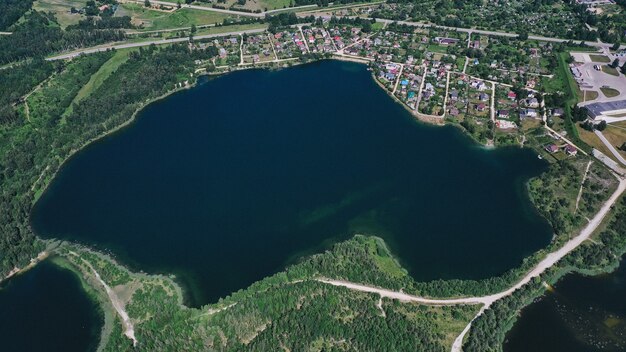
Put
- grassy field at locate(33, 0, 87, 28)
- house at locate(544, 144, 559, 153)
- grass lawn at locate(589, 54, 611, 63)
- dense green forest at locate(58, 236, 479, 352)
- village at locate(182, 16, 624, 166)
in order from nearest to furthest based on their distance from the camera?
1. dense green forest at locate(58, 236, 479, 352)
2. house at locate(544, 144, 559, 153)
3. village at locate(182, 16, 624, 166)
4. grass lawn at locate(589, 54, 611, 63)
5. grassy field at locate(33, 0, 87, 28)

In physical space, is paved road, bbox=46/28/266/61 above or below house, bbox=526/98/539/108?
above

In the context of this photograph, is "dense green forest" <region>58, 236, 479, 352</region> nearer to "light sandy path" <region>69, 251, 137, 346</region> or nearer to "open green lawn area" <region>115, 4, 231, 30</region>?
"light sandy path" <region>69, 251, 137, 346</region>

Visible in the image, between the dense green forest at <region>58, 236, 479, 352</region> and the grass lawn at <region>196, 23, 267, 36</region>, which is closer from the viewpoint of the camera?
the dense green forest at <region>58, 236, 479, 352</region>

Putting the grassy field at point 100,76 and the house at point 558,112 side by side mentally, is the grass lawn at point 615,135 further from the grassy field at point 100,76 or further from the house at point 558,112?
the grassy field at point 100,76

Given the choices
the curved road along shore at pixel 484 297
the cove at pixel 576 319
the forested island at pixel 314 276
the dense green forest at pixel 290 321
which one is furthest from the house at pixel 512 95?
the dense green forest at pixel 290 321

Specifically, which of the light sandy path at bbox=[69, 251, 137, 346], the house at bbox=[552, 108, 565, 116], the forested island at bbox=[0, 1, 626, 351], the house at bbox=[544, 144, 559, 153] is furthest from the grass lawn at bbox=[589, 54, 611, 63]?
the light sandy path at bbox=[69, 251, 137, 346]

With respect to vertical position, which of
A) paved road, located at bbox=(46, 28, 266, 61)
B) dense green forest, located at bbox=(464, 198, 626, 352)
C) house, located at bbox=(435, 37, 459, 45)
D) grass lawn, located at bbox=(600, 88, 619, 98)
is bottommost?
dense green forest, located at bbox=(464, 198, 626, 352)

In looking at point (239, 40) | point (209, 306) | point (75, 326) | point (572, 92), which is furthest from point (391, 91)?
point (75, 326)
